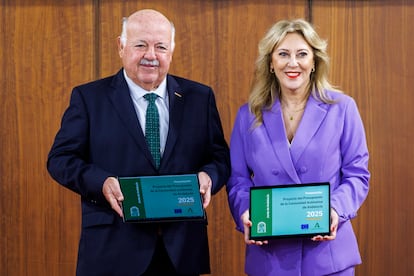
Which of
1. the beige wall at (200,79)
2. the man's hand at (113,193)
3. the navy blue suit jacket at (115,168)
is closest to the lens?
the man's hand at (113,193)

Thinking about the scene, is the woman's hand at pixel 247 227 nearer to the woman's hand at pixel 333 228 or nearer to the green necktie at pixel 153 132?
the woman's hand at pixel 333 228

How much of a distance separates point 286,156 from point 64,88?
75.0 inches

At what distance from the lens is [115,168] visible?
9.52 feet

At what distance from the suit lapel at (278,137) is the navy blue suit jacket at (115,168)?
25cm

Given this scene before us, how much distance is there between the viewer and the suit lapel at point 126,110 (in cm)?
289

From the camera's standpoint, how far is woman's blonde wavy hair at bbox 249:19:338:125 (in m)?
3.00

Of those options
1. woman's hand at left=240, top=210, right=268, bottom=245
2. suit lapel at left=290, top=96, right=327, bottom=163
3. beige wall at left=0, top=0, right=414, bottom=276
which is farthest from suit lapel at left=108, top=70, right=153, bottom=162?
beige wall at left=0, top=0, right=414, bottom=276

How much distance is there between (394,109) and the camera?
14.5 feet

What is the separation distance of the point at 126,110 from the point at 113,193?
35 centimetres

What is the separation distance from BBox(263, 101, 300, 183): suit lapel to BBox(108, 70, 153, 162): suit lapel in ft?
1.59

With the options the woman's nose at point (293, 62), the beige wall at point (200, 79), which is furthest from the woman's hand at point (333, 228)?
the beige wall at point (200, 79)

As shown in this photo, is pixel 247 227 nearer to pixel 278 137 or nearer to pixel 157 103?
pixel 278 137

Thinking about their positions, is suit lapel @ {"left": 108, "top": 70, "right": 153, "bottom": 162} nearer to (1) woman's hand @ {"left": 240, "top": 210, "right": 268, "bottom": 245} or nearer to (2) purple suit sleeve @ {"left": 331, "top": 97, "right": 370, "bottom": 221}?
(1) woman's hand @ {"left": 240, "top": 210, "right": 268, "bottom": 245}

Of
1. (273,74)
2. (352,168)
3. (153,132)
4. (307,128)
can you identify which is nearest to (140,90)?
(153,132)
